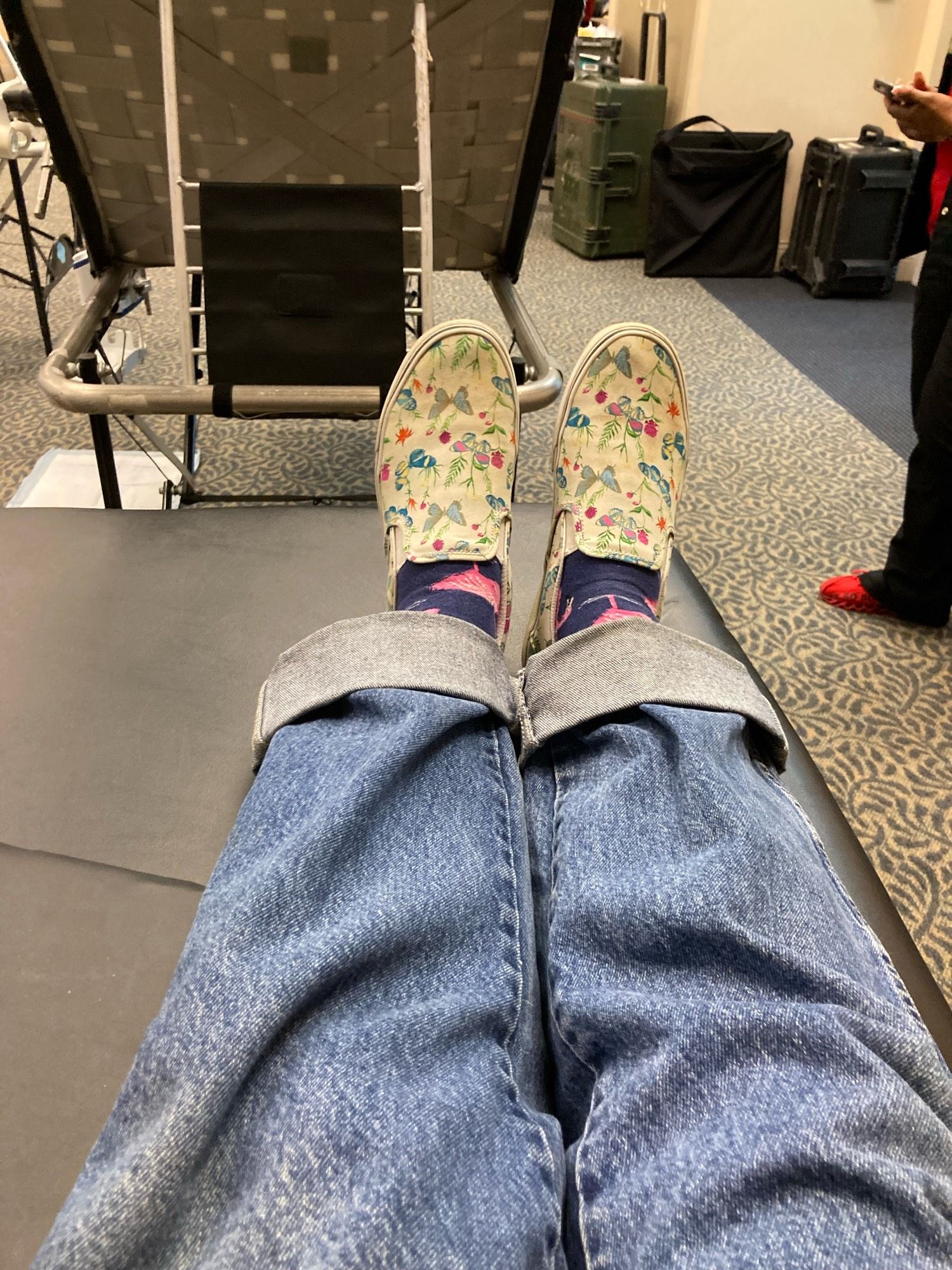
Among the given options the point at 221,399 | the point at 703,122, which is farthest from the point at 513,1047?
the point at 703,122

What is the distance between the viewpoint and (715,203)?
3053 mm

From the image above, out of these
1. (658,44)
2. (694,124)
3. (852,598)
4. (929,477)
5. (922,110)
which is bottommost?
(852,598)

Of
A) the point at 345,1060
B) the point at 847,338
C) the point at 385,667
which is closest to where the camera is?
the point at 345,1060

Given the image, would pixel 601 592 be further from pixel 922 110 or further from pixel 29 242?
pixel 29 242

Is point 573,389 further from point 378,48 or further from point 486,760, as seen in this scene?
point 486,760

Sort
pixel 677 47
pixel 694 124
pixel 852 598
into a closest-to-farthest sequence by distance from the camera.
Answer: pixel 852 598
pixel 694 124
pixel 677 47

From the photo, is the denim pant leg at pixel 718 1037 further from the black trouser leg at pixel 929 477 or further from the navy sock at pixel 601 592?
the black trouser leg at pixel 929 477

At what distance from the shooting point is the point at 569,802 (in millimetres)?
582

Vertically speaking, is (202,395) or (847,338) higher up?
(202,395)

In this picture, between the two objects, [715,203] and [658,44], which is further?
[658,44]

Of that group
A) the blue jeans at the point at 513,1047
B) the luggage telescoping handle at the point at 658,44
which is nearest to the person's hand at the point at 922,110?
the blue jeans at the point at 513,1047

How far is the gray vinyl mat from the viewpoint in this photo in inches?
89.4

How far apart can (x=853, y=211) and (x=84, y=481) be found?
255cm

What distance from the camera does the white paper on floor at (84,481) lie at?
1576 millimetres
